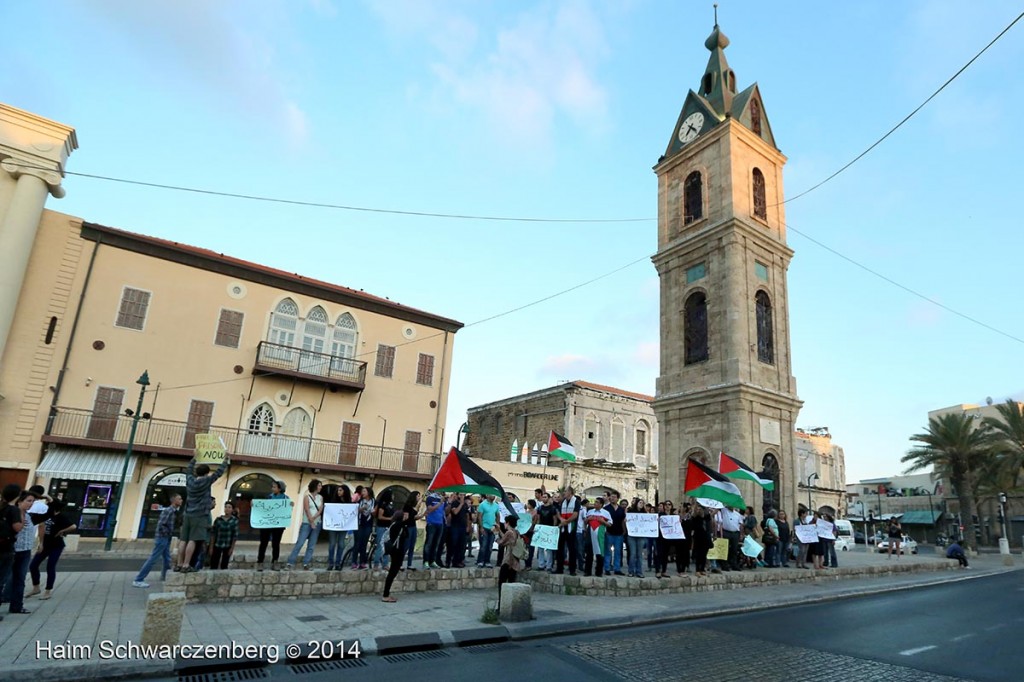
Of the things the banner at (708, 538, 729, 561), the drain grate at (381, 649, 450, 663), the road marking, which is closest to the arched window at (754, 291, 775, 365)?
the banner at (708, 538, 729, 561)

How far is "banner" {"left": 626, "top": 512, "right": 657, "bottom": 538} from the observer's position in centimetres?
1287

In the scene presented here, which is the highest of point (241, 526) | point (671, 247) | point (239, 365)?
point (671, 247)

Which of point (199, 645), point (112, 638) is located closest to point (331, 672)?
point (199, 645)

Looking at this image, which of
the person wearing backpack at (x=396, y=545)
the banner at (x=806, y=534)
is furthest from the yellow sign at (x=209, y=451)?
the banner at (x=806, y=534)

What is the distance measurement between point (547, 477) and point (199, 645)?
92.4 feet

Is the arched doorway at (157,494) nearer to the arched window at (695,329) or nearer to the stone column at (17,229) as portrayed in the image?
the stone column at (17,229)

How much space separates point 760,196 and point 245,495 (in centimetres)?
2496

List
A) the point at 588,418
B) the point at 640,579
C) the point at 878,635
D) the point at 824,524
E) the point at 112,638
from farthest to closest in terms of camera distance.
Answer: the point at 588,418 → the point at 824,524 → the point at 640,579 → the point at 878,635 → the point at 112,638

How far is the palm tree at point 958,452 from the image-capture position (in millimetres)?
34281

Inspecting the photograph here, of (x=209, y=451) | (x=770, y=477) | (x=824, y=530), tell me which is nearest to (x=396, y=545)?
(x=209, y=451)

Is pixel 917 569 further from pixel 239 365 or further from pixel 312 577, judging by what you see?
pixel 239 365

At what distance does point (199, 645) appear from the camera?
6.56 metres

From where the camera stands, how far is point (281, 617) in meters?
8.38

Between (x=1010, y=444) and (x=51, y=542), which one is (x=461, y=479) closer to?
(x=51, y=542)
